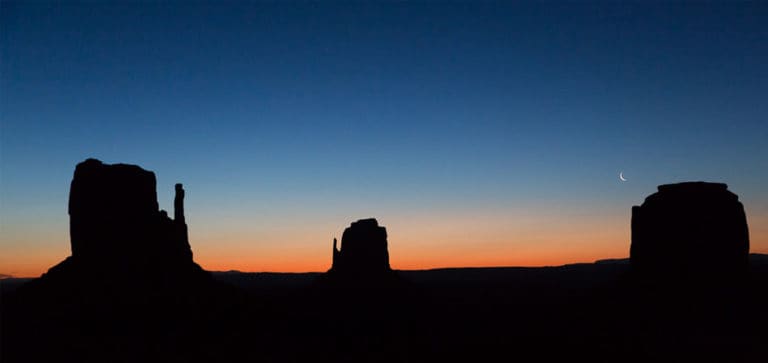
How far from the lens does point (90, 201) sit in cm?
5194

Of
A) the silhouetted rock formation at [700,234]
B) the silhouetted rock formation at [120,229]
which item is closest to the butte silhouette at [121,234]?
the silhouetted rock formation at [120,229]

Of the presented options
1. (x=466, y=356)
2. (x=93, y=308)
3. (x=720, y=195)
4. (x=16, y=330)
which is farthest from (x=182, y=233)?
(x=720, y=195)

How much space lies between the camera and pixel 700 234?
60.8m

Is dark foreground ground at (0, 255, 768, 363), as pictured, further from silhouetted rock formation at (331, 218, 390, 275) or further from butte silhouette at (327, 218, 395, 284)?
silhouetted rock formation at (331, 218, 390, 275)

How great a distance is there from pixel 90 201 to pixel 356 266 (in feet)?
171

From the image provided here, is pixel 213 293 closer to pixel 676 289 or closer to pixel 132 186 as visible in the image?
pixel 132 186

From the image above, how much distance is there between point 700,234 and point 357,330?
3859 cm

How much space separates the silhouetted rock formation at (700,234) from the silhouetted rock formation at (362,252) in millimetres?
46554

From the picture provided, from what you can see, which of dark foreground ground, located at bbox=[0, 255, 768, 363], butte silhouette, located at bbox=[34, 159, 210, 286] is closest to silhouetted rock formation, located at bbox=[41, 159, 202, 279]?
butte silhouette, located at bbox=[34, 159, 210, 286]

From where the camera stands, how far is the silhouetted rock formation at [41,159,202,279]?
49.8 m

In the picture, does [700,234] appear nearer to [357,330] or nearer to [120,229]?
[357,330]

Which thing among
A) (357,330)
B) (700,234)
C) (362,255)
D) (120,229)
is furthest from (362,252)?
(700,234)

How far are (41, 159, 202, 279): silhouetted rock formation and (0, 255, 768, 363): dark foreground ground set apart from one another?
8.90 ft

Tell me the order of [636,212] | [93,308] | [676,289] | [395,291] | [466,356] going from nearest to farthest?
[466,356] → [93,308] → [676,289] → [636,212] → [395,291]
